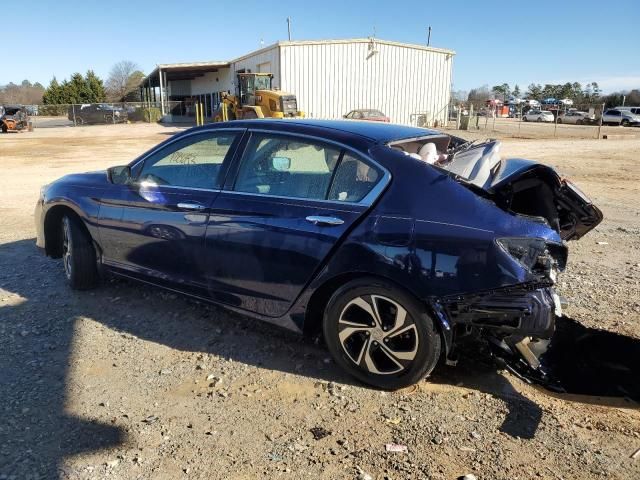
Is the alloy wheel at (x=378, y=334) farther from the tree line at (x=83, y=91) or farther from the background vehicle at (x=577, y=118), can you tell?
the tree line at (x=83, y=91)

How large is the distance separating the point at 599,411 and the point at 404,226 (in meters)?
1.59

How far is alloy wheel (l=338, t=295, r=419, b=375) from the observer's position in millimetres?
3098

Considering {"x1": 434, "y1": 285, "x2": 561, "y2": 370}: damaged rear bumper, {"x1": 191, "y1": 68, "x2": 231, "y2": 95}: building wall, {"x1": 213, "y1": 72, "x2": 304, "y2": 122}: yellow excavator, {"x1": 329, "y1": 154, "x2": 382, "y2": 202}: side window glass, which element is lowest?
{"x1": 434, "y1": 285, "x2": 561, "y2": 370}: damaged rear bumper

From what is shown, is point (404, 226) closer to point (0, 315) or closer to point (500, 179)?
point (500, 179)

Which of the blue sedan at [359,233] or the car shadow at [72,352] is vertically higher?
the blue sedan at [359,233]

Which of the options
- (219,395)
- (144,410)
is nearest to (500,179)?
(219,395)

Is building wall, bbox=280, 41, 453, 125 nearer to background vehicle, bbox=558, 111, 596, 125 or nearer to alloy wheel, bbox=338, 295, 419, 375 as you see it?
background vehicle, bbox=558, 111, 596, 125

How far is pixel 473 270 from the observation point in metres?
2.84

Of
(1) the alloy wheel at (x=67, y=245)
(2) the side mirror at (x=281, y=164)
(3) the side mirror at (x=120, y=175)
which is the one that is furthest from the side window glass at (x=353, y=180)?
(1) the alloy wheel at (x=67, y=245)

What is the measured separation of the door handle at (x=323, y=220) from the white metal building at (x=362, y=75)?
101 ft

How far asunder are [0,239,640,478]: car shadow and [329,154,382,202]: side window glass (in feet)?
3.95

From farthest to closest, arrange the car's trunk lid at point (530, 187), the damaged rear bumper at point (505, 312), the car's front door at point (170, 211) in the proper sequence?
the car's front door at point (170, 211), the car's trunk lid at point (530, 187), the damaged rear bumper at point (505, 312)

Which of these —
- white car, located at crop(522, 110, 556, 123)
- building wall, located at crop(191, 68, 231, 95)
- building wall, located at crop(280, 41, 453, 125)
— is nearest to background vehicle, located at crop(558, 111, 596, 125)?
white car, located at crop(522, 110, 556, 123)

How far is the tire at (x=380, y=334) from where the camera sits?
3.04 m
